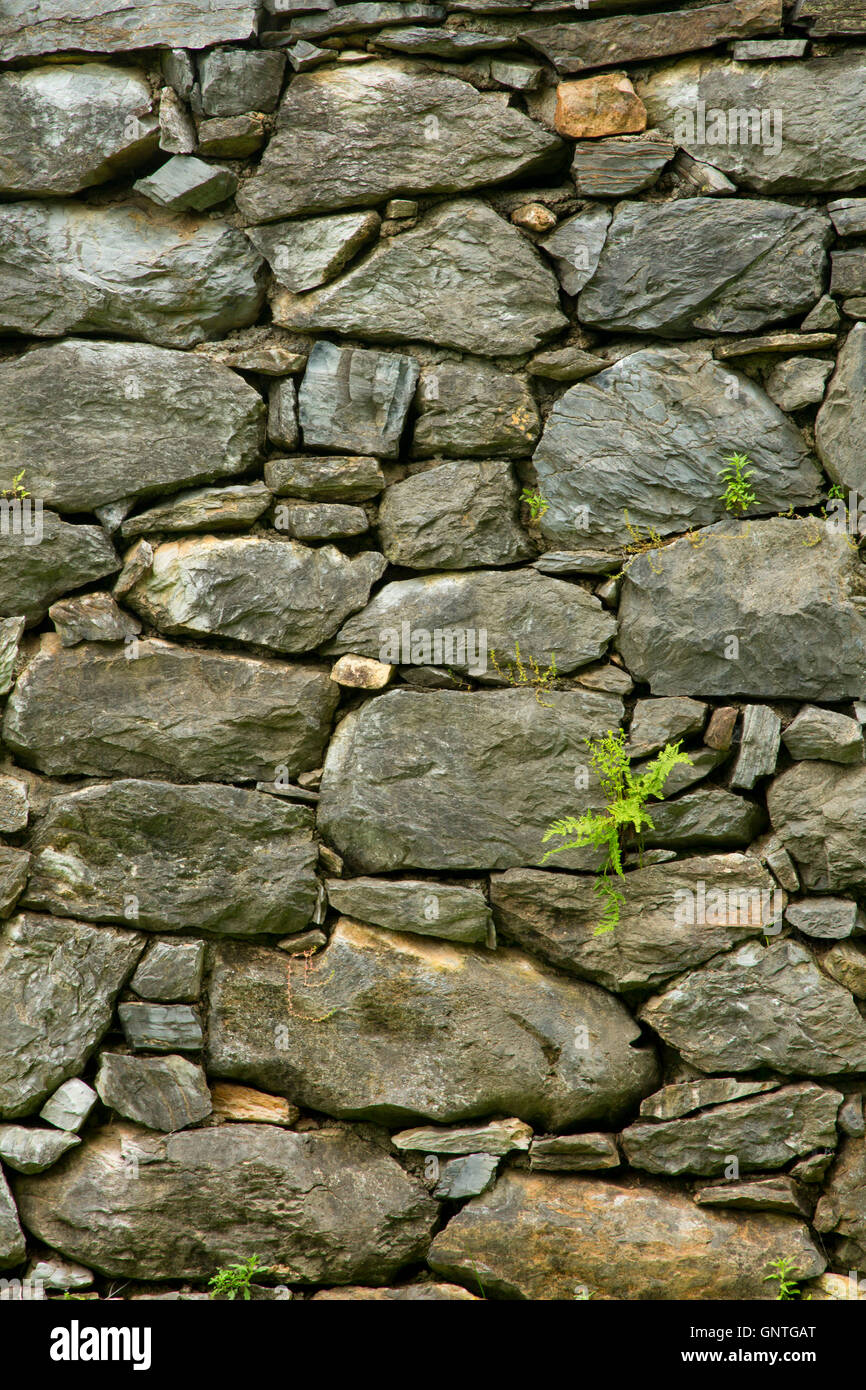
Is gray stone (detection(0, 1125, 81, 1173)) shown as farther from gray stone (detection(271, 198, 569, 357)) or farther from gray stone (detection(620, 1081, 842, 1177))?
gray stone (detection(271, 198, 569, 357))

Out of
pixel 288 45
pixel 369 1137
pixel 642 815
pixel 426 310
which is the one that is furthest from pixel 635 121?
pixel 369 1137

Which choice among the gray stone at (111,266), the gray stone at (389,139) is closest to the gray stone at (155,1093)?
the gray stone at (111,266)

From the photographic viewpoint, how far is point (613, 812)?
13.3ft

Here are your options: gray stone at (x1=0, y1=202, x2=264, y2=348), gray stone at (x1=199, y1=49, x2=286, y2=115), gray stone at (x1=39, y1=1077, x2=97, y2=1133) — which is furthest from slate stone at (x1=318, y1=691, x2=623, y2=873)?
gray stone at (x1=199, y1=49, x2=286, y2=115)

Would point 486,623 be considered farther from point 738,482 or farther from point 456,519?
point 738,482

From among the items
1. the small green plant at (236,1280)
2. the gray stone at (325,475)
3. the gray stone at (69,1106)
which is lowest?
the small green plant at (236,1280)

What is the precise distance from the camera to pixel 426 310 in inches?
170

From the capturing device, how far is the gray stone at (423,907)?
417cm

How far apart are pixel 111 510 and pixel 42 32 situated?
2.09 metres

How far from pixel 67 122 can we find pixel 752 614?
12.1ft

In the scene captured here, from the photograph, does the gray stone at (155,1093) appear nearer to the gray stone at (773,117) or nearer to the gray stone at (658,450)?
the gray stone at (658,450)

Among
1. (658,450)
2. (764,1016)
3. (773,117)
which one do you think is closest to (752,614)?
(658,450)

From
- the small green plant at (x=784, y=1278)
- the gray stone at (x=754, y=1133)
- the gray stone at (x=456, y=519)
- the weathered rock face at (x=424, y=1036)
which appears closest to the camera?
the small green plant at (x=784, y=1278)

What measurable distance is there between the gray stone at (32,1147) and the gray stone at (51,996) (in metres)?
0.09
